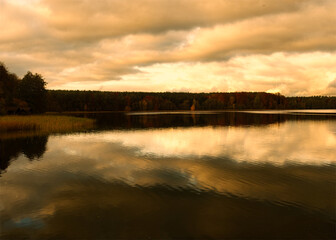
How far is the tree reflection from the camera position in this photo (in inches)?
1006

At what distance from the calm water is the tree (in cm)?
5167

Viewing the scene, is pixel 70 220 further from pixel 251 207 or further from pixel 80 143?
pixel 80 143

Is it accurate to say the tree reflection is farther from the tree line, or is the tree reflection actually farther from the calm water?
the tree line

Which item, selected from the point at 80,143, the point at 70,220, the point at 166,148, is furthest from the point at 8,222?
the point at 80,143

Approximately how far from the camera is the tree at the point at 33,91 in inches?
2862

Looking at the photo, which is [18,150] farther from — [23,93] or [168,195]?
[23,93]

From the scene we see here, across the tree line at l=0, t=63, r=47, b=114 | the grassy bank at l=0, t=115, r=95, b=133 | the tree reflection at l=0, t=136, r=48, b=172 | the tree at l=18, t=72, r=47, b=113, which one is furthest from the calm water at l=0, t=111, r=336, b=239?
the tree at l=18, t=72, r=47, b=113

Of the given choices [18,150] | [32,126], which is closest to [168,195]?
[18,150]

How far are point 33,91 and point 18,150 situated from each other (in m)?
49.6

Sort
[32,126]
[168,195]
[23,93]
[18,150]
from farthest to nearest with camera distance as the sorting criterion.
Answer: [23,93], [32,126], [18,150], [168,195]

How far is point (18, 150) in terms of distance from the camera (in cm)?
2994

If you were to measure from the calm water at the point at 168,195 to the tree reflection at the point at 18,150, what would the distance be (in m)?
0.44

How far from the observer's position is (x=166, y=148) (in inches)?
1225

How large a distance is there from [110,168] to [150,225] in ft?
36.5
